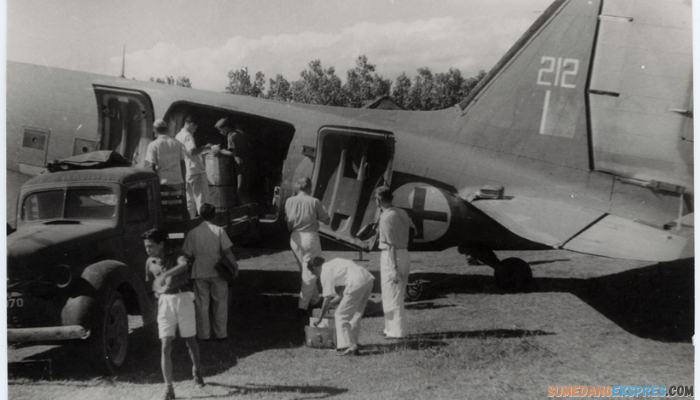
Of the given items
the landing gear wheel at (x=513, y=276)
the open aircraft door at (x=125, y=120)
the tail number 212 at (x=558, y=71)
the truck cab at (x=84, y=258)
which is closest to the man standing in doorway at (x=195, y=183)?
the truck cab at (x=84, y=258)

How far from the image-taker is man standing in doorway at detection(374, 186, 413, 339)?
597cm

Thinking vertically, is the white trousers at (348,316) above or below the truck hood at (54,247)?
below

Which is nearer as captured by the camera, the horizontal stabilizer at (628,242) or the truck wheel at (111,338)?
the truck wheel at (111,338)

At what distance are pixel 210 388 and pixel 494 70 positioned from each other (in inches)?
221

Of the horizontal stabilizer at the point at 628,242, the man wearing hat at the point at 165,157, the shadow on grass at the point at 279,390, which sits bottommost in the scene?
the shadow on grass at the point at 279,390

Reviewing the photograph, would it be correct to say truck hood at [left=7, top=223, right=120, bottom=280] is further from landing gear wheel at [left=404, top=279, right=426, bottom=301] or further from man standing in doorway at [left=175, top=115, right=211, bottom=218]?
landing gear wheel at [left=404, top=279, right=426, bottom=301]

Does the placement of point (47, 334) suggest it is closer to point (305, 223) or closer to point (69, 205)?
point (69, 205)

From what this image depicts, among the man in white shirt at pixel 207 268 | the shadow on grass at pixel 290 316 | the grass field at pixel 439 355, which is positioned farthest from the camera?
the man in white shirt at pixel 207 268

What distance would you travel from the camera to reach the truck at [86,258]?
482 cm

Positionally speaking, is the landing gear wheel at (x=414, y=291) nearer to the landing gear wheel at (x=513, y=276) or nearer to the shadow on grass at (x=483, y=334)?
the landing gear wheel at (x=513, y=276)

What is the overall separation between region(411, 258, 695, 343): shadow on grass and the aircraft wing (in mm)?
1076

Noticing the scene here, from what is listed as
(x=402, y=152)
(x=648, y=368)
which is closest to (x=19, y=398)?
(x=402, y=152)

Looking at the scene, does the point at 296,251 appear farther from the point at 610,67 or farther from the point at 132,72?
the point at 610,67

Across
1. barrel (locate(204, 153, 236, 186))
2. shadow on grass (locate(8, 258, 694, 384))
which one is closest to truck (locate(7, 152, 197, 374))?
shadow on grass (locate(8, 258, 694, 384))
